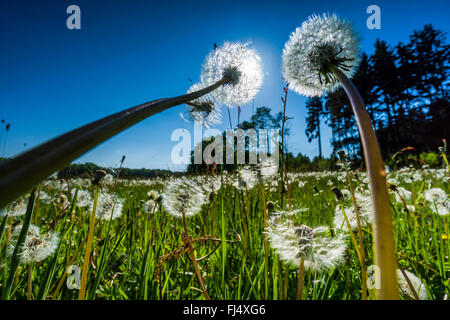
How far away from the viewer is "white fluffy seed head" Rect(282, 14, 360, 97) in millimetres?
686

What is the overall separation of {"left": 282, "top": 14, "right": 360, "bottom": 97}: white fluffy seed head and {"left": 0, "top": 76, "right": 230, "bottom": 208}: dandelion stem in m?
0.60

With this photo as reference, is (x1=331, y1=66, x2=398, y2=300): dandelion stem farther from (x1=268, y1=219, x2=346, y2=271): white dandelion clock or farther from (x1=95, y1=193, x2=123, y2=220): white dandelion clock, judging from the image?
(x1=95, y1=193, x2=123, y2=220): white dandelion clock

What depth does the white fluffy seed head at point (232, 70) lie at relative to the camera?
2.80 ft

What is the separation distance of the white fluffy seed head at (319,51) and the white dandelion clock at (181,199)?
0.63 meters

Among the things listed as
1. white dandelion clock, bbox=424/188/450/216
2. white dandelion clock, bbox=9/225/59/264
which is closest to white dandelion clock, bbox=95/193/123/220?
white dandelion clock, bbox=9/225/59/264

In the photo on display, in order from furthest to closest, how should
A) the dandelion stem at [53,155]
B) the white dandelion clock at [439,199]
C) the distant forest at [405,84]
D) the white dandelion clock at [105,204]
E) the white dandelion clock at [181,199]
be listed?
the distant forest at [405,84] → the white dandelion clock at [439,199] → the white dandelion clock at [105,204] → the white dandelion clock at [181,199] → the dandelion stem at [53,155]

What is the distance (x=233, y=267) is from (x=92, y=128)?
1.10 meters

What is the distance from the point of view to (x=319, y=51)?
2.28ft

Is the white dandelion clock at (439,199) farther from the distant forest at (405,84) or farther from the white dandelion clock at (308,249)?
the distant forest at (405,84)

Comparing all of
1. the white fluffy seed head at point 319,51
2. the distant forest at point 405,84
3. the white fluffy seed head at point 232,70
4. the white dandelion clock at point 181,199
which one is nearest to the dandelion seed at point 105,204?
the white dandelion clock at point 181,199

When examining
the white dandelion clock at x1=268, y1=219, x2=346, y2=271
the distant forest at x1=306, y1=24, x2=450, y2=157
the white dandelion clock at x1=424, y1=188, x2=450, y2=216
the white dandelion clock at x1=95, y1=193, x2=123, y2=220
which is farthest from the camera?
the distant forest at x1=306, y1=24, x2=450, y2=157

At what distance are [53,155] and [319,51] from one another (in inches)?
29.2

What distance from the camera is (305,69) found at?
0.77 meters
